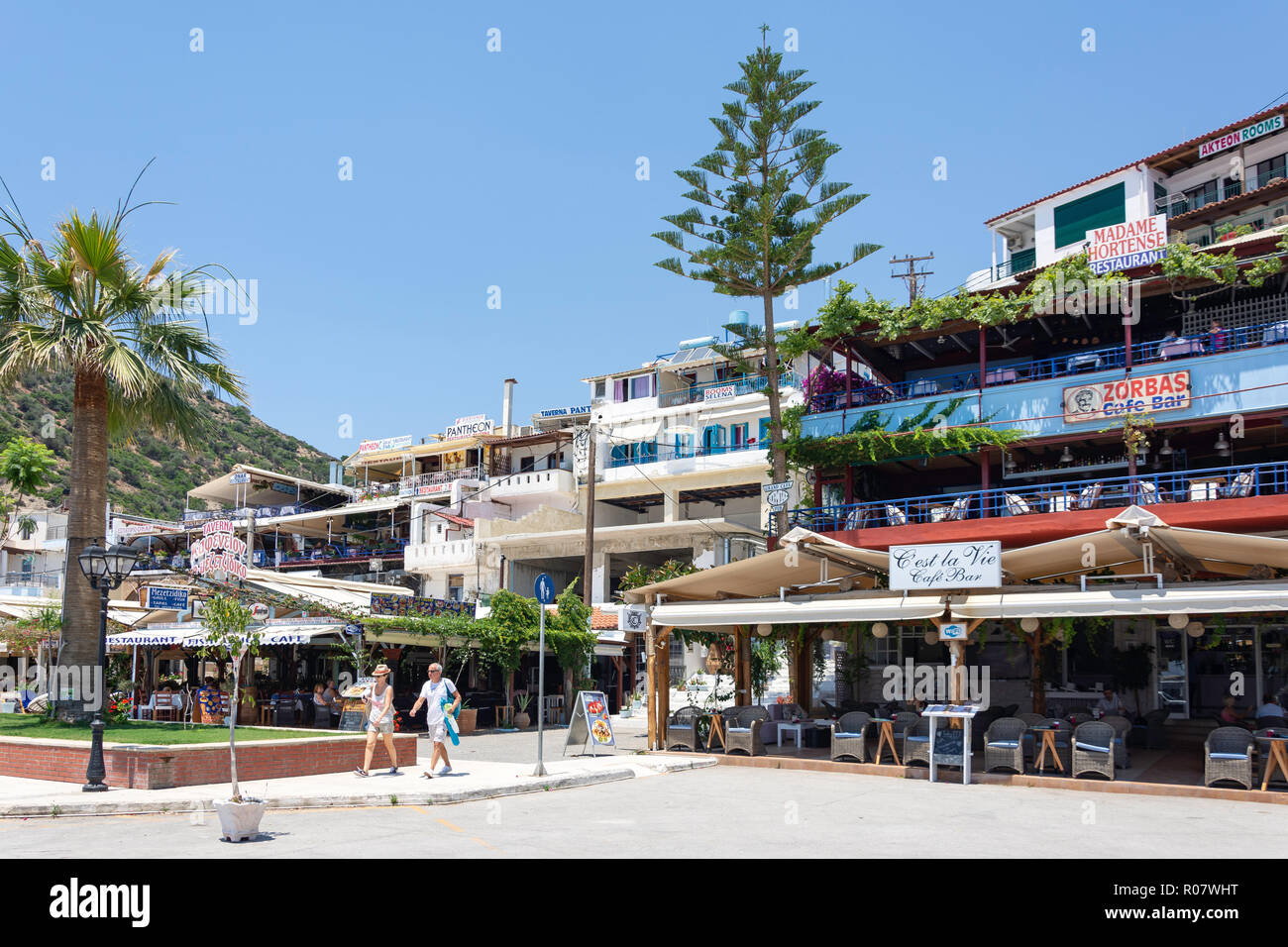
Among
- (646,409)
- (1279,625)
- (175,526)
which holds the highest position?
(646,409)

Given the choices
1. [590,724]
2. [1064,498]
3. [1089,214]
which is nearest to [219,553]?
[590,724]

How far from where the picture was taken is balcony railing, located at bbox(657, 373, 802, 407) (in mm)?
41062

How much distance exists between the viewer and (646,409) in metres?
47.8

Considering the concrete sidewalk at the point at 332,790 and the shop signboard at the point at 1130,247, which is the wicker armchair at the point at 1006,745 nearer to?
the concrete sidewalk at the point at 332,790

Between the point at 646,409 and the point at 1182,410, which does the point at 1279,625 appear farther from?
the point at 646,409

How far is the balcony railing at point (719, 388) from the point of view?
1617 inches

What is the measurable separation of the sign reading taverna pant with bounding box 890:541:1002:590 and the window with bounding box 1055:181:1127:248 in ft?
93.5

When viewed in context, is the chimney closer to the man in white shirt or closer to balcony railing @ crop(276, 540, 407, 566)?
balcony railing @ crop(276, 540, 407, 566)

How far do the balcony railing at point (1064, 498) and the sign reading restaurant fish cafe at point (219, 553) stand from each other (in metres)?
14.2

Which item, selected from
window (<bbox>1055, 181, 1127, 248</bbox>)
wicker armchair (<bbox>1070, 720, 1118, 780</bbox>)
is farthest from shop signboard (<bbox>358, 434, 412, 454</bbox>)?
wicker armchair (<bbox>1070, 720, 1118, 780</bbox>)

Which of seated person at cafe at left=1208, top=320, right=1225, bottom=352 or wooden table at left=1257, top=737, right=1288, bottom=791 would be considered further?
seated person at cafe at left=1208, top=320, right=1225, bottom=352

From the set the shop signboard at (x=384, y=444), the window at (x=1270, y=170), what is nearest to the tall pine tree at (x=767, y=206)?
the window at (x=1270, y=170)

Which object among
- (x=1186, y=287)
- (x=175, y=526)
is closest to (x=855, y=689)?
(x=1186, y=287)
